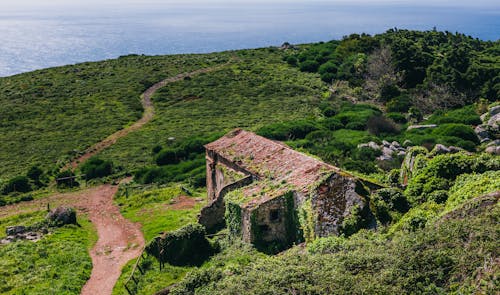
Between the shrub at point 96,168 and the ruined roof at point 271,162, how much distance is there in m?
17.9

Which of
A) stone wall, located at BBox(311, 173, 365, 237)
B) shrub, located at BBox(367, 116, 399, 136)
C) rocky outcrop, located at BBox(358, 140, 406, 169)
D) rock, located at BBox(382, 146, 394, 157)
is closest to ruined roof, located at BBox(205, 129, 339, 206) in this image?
stone wall, located at BBox(311, 173, 365, 237)

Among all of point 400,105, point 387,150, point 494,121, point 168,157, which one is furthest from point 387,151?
point 400,105

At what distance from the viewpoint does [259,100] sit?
77250mm

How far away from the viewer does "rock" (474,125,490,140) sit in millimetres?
45897

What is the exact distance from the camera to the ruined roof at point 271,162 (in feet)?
82.0

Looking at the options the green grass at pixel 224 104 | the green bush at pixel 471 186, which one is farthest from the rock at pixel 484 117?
the green bush at pixel 471 186

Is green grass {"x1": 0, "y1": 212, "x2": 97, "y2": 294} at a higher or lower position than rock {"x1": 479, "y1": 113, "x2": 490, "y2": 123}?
lower

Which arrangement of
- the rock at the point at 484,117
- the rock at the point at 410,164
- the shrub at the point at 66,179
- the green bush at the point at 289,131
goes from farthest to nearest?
the green bush at the point at 289,131
the rock at the point at 484,117
the shrub at the point at 66,179
the rock at the point at 410,164

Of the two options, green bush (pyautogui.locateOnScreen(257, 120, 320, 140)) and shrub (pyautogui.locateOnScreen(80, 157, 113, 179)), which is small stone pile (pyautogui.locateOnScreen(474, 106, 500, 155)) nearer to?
green bush (pyautogui.locateOnScreen(257, 120, 320, 140))

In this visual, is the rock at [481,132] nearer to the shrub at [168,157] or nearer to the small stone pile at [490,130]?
the small stone pile at [490,130]

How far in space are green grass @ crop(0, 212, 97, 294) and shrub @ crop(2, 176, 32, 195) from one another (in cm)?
1512

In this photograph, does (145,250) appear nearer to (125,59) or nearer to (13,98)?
(13,98)

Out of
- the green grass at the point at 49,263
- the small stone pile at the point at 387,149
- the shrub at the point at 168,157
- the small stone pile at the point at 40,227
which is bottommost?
the shrub at the point at 168,157

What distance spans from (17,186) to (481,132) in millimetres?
42069
